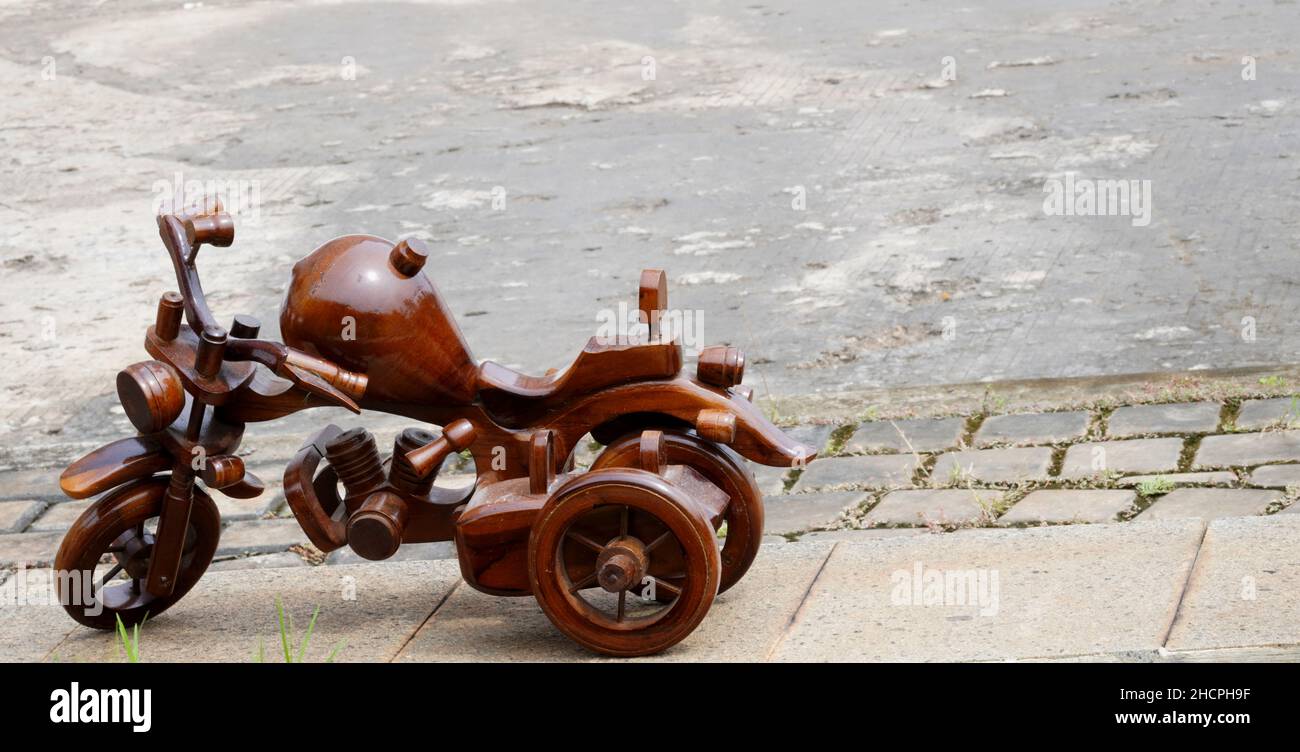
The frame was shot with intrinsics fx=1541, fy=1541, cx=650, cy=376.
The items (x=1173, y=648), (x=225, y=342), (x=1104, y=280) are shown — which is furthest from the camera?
(x=1104, y=280)

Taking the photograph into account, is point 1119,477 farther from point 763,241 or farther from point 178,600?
point 763,241

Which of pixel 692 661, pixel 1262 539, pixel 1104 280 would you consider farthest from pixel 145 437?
pixel 1104 280

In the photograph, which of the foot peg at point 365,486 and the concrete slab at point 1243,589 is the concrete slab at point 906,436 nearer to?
the concrete slab at point 1243,589

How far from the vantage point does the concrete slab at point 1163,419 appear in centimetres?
489

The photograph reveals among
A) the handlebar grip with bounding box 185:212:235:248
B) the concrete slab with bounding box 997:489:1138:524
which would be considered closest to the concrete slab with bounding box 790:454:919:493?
the concrete slab with bounding box 997:489:1138:524

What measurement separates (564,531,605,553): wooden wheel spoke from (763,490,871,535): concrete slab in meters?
1.23

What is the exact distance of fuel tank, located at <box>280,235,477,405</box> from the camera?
3346 millimetres

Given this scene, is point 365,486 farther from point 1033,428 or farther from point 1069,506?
point 1033,428

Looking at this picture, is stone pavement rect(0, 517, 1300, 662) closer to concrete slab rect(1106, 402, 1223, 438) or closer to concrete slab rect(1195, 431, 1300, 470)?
concrete slab rect(1195, 431, 1300, 470)

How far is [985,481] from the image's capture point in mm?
4605

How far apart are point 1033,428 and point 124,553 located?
2.88m

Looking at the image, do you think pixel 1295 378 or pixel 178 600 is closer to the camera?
pixel 178 600

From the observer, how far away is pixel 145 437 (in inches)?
139

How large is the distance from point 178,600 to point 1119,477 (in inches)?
104
